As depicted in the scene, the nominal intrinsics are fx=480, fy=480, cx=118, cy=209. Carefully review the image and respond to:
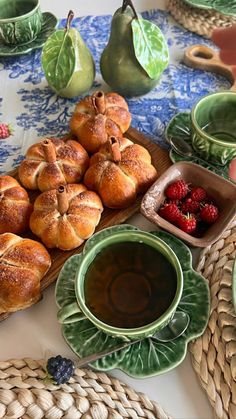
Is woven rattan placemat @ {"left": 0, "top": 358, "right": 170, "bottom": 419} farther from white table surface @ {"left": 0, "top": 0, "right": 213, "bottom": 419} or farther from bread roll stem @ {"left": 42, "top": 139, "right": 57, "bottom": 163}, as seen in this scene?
bread roll stem @ {"left": 42, "top": 139, "right": 57, "bottom": 163}

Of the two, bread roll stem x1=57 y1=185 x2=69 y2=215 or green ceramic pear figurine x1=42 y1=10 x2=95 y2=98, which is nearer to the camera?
bread roll stem x1=57 y1=185 x2=69 y2=215

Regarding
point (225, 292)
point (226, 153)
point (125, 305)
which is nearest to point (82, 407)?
point (125, 305)

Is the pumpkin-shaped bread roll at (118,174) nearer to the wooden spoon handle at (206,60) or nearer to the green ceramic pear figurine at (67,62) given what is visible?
the green ceramic pear figurine at (67,62)

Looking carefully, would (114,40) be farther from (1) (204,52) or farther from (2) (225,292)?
(2) (225,292)

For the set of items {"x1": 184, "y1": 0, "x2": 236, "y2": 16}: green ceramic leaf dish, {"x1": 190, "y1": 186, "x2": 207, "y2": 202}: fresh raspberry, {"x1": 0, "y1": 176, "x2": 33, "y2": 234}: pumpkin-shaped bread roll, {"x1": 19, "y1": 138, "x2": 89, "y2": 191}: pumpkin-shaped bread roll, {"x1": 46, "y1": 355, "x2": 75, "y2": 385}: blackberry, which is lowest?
{"x1": 46, "y1": 355, "x2": 75, "y2": 385}: blackberry

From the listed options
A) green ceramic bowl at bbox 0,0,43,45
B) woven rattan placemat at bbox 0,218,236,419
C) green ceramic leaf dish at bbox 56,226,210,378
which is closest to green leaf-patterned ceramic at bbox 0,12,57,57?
green ceramic bowl at bbox 0,0,43,45
